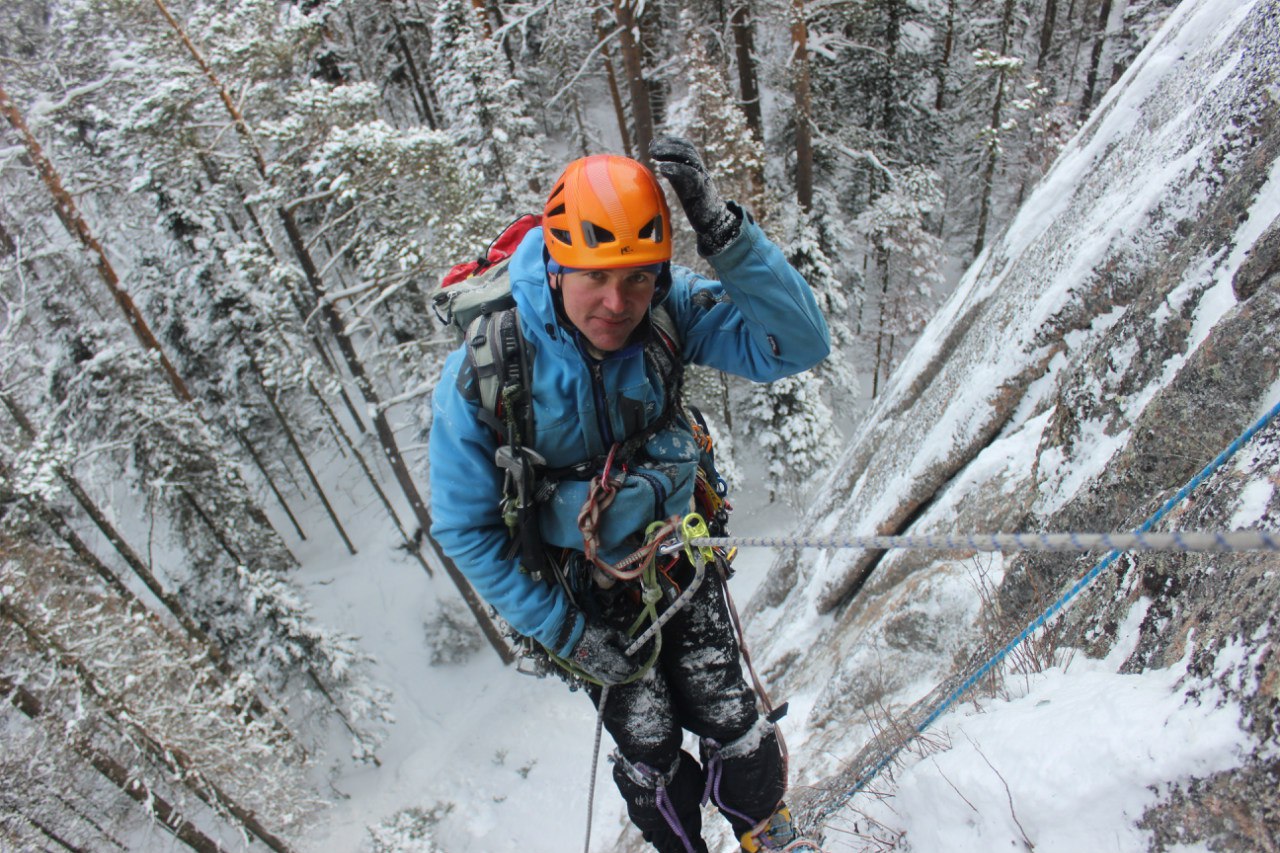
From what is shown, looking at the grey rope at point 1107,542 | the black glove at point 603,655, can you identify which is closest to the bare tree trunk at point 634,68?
the black glove at point 603,655

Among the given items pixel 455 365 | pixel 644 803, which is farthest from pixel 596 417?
pixel 644 803

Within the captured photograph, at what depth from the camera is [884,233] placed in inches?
830

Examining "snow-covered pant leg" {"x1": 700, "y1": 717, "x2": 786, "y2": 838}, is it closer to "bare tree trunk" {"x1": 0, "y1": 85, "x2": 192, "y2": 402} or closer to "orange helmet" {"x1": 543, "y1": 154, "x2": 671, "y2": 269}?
"orange helmet" {"x1": 543, "y1": 154, "x2": 671, "y2": 269}

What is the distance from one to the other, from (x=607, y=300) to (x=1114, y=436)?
8.64 feet

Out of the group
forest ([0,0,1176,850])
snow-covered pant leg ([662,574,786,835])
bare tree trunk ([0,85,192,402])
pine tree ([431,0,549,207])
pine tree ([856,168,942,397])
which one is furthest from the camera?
pine tree ([856,168,942,397])

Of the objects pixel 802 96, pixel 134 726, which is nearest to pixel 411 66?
pixel 802 96

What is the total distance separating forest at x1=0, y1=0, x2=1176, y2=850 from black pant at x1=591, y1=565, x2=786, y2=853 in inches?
405

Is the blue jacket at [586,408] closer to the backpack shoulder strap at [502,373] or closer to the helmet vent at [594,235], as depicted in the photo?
the backpack shoulder strap at [502,373]

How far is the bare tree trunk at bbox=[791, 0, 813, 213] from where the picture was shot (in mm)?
13594

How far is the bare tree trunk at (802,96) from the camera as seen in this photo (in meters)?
13.6

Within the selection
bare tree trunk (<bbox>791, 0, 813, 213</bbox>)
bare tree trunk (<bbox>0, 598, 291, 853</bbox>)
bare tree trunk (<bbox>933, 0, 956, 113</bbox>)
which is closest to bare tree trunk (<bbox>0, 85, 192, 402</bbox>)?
bare tree trunk (<bbox>0, 598, 291, 853</bbox>)

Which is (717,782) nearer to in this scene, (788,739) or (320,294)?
(788,739)

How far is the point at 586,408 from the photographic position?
2705mm

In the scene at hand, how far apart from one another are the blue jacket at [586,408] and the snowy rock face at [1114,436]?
1.36 m
